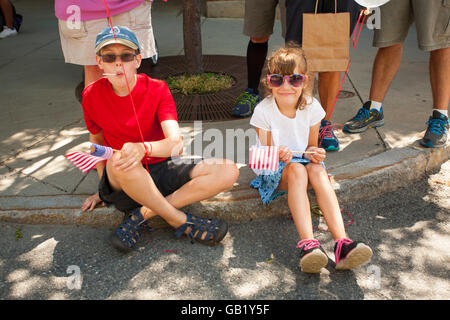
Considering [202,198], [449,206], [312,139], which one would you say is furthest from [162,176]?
[449,206]

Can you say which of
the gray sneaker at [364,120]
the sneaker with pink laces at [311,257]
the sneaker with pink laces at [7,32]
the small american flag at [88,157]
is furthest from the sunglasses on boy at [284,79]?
the sneaker with pink laces at [7,32]

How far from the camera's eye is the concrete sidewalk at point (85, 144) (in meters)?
2.76

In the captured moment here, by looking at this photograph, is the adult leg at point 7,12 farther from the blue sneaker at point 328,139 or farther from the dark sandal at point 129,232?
the blue sneaker at point 328,139

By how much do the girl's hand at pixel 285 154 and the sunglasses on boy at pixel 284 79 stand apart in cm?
39

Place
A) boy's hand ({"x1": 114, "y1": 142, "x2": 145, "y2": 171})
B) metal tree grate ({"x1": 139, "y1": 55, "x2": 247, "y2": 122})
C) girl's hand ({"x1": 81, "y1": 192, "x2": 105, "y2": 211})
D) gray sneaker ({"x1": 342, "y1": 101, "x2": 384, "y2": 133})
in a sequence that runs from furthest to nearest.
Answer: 1. metal tree grate ({"x1": 139, "y1": 55, "x2": 247, "y2": 122})
2. gray sneaker ({"x1": 342, "y1": 101, "x2": 384, "y2": 133})
3. girl's hand ({"x1": 81, "y1": 192, "x2": 105, "y2": 211})
4. boy's hand ({"x1": 114, "y1": 142, "x2": 145, "y2": 171})

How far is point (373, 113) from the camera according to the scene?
3547 mm

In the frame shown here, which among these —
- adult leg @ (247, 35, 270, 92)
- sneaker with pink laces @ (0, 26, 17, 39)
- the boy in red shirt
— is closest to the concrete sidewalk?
the boy in red shirt

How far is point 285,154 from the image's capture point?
2.42 m

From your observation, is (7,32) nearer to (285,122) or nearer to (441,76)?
(285,122)

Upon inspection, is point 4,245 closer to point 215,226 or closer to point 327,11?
point 215,226

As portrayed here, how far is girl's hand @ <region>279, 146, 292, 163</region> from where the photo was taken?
241cm

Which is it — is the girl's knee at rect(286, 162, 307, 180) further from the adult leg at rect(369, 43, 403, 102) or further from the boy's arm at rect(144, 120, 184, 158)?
the adult leg at rect(369, 43, 403, 102)

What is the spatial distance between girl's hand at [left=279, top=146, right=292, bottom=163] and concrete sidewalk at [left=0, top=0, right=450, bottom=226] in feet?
1.45

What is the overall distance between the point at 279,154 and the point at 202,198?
0.55 metres
